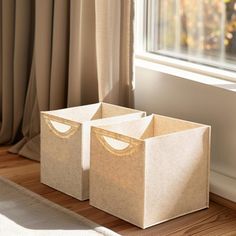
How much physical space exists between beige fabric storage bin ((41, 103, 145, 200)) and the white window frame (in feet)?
1.06

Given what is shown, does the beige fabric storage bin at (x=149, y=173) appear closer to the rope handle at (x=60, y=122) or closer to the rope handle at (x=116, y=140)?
the rope handle at (x=116, y=140)

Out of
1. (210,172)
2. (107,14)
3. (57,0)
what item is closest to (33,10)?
(57,0)

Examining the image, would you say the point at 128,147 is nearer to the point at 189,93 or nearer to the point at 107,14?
the point at 189,93

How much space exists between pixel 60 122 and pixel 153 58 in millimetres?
619

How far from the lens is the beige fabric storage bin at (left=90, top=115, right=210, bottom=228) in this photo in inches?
91.7

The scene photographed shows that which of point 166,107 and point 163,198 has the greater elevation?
point 166,107

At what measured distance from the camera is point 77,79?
2.99 metres

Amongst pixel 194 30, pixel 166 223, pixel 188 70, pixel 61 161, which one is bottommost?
pixel 166 223

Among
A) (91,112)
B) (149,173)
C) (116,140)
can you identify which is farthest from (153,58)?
(149,173)

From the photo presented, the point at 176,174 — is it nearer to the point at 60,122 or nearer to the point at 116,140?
the point at 116,140

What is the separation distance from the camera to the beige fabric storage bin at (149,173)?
233 cm

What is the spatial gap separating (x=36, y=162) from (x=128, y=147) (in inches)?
32.0

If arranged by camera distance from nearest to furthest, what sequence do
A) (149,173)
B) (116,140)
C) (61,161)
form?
(149,173), (116,140), (61,161)

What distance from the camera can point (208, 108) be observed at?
8.82 feet
